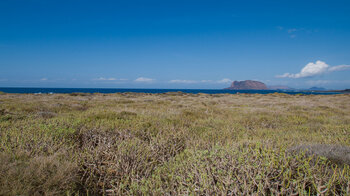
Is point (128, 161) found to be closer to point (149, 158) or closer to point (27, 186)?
point (149, 158)

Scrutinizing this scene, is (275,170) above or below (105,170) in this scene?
above

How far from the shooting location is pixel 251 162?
2.27m

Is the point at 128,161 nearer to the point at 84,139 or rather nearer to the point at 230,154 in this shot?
the point at 230,154

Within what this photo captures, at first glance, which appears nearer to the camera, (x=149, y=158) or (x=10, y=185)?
(x=10, y=185)

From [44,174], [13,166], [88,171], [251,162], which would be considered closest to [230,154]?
[251,162]

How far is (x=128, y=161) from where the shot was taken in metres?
2.55

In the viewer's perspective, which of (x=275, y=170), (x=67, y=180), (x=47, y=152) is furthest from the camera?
(x=47, y=152)

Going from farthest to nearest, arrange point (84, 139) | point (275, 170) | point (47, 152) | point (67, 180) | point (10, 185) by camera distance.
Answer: point (84, 139)
point (47, 152)
point (67, 180)
point (275, 170)
point (10, 185)

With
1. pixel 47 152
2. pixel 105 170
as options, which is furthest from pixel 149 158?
pixel 47 152

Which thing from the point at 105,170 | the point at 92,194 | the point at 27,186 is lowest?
the point at 92,194

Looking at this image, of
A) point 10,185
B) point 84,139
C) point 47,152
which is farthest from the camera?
point 84,139

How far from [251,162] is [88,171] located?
241cm

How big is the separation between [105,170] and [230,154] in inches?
74.4

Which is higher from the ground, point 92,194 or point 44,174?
point 44,174
